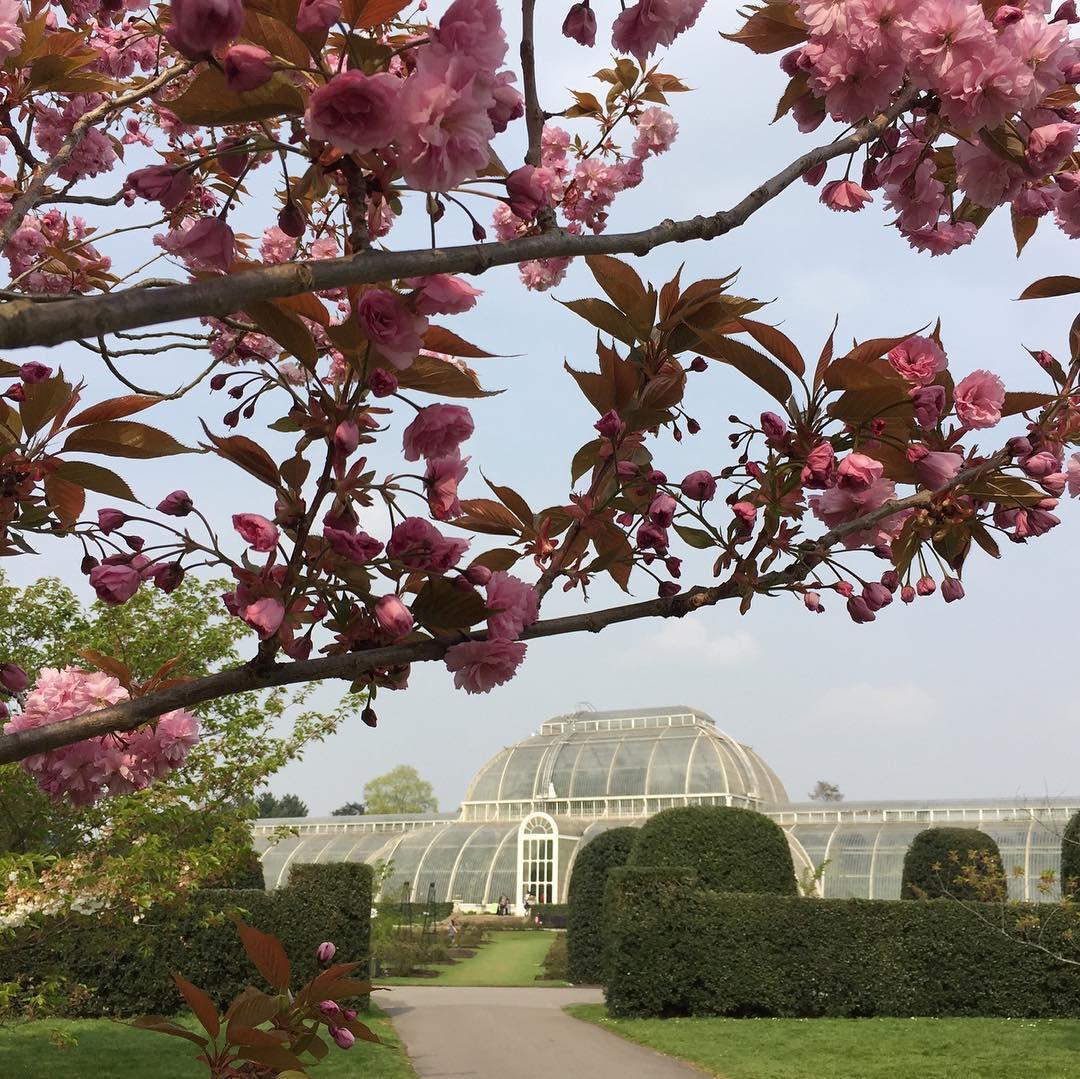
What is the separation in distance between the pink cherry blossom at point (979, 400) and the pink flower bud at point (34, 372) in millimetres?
1326

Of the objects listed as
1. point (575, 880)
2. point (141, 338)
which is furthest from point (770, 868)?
point (141, 338)

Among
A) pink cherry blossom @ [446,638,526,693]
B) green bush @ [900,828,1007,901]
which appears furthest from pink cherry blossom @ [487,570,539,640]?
green bush @ [900,828,1007,901]

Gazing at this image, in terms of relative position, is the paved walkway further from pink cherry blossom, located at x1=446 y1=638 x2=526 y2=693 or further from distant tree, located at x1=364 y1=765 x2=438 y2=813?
distant tree, located at x1=364 y1=765 x2=438 y2=813

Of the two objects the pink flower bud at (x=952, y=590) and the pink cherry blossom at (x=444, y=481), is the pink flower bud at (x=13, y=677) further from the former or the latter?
the pink flower bud at (x=952, y=590)

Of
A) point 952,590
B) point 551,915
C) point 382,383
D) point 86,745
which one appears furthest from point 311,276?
point 551,915

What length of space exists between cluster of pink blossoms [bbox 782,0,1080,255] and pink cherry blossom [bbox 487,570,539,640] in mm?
691

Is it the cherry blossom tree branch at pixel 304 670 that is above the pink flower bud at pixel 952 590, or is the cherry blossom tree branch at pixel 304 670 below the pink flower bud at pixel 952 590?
below

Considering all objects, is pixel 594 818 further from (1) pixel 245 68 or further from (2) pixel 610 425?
(1) pixel 245 68

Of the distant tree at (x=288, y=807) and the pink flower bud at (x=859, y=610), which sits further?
the distant tree at (x=288, y=807)

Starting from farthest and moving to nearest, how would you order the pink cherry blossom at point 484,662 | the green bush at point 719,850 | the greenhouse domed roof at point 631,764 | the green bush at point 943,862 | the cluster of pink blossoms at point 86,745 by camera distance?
1. the greenhouse domed roof at point 631,764
2. the green bush at point 943,862
3. the green bush at point 719,850
4. the cluster of pink blossoms at point 86,745
5. the pink cherry blossom at point 484,662

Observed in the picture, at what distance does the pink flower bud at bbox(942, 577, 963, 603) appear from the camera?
173 cm

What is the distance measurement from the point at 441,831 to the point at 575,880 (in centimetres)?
1758

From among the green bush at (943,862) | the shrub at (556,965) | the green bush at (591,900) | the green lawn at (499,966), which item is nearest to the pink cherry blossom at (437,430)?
the green bush at (943,862)

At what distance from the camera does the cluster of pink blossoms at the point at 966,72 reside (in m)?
1.23
